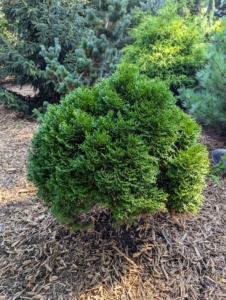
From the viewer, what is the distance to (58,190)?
141 centimetres

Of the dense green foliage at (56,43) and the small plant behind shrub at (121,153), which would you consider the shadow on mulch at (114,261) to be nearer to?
the small plant behind shrub at (121,153)

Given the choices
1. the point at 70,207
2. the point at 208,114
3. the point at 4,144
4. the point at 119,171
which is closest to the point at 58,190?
the point at 70,207

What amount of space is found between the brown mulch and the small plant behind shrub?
0.33m

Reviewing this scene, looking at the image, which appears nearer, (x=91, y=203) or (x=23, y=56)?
(x=91, y=203)

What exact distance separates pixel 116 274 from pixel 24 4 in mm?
4436

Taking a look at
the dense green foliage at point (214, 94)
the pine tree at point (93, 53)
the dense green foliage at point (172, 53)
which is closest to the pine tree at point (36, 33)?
the pine tree at point (93, 53)

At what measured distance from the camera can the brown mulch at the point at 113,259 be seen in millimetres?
1610

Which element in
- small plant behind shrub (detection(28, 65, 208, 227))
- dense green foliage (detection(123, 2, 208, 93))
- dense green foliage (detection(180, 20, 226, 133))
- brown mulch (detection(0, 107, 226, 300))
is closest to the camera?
small plant behind shrub (detection(28, 65, 208, 227))

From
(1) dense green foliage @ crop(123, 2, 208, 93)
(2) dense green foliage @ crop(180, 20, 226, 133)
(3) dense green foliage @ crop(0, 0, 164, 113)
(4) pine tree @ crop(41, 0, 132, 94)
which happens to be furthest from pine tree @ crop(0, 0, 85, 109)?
(2) dense green foliage @ crop(180, 20, 226, 133)

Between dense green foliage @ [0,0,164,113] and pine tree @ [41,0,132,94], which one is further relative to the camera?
dense green foliage @ [0,0,164,113]

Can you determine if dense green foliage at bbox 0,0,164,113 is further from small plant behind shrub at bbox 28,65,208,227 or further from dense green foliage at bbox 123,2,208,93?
small plant behind shrub at bbox 28,65,208,227

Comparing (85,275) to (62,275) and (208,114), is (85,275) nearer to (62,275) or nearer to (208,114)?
(62,275)

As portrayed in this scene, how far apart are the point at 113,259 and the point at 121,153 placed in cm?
82

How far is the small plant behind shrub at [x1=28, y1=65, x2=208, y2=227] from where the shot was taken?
1.34m
